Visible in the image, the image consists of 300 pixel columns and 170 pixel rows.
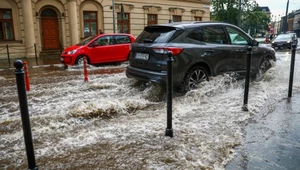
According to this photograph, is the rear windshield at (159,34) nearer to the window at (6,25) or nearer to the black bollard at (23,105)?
the black bollard at (23,105)

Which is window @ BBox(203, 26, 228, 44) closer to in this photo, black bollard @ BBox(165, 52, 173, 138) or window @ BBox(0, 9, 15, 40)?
black bollard @ BBox(165, 52, 173, 138)

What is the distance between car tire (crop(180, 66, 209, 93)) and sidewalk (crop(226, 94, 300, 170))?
166 centimetres

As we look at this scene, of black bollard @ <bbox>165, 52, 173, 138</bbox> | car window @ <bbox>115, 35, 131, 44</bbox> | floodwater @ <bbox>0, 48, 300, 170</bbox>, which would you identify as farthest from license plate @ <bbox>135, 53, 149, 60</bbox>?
car window @ <bbox>115, 35, 131, 44</bbox>

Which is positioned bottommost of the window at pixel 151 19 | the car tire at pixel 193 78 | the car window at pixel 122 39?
the car tire at pixel 193 78

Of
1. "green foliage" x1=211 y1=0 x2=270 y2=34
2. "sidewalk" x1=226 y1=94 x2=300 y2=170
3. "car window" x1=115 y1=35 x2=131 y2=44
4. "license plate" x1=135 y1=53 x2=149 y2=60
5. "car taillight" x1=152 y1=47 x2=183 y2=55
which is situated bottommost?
"sidewalk" x1=226 y1=94 x2=300 y2=170

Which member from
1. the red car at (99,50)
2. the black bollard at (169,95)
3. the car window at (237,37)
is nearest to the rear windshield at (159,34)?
the car window at (237,37)

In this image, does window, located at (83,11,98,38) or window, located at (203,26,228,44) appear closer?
window, located at (203,26,228,44)

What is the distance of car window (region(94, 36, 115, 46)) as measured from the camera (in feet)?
42.2

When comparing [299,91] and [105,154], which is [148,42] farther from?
[299,91]

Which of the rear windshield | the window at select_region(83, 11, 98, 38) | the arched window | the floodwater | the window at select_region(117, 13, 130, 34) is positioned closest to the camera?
the floodwater

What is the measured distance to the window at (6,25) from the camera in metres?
17.1

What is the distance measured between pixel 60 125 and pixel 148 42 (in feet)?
9.04

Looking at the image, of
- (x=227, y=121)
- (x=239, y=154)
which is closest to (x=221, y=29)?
(x=227, y=121)

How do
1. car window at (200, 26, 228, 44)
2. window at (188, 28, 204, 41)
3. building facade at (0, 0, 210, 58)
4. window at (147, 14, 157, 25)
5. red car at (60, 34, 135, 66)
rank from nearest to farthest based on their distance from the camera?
window at (188, 28, 204, 41), car window at (200, 26, 228, 44), red car at (60, 34, 135, 66), building facade at (0, 0, 210, 58), window at (147, 14, 157, 25)
